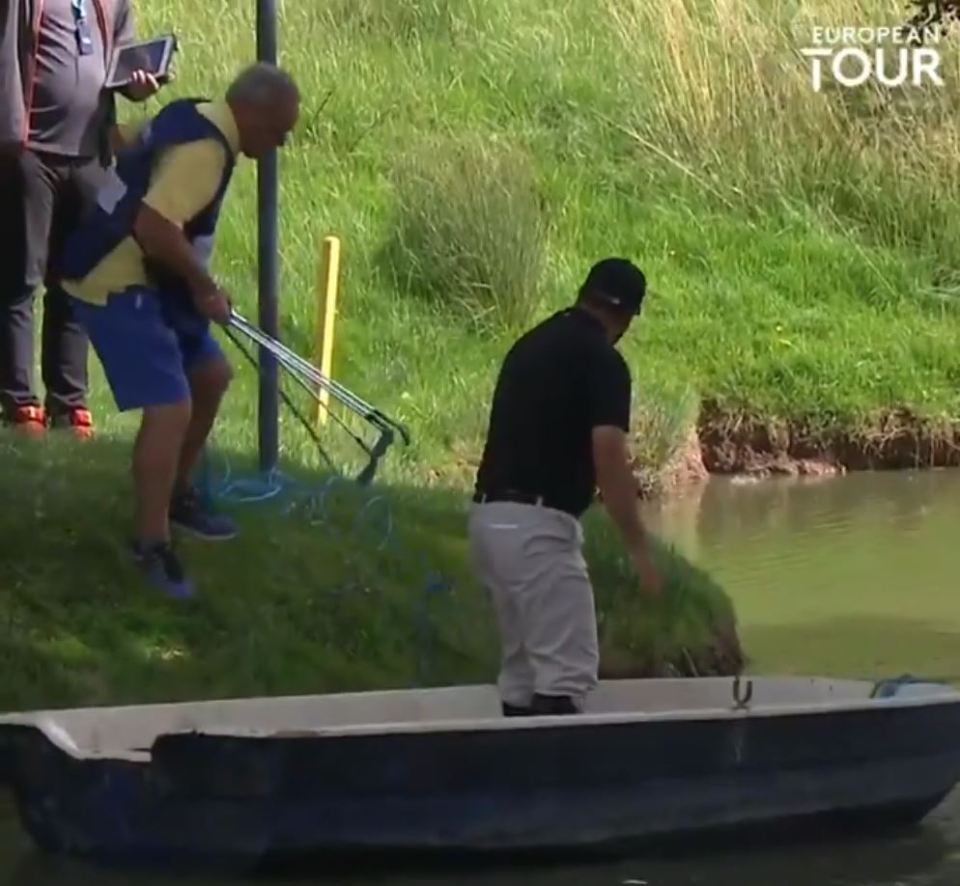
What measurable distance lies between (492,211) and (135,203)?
8.32m

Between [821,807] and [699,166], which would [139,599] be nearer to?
[821,807]

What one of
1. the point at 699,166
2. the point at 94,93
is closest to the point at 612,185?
the point at 699,166

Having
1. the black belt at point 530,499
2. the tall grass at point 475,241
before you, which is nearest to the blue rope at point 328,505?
the black belt at point 530,499

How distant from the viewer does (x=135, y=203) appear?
28.7 ft

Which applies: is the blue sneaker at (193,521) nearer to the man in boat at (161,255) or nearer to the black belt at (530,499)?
the man in boat at (161,255)

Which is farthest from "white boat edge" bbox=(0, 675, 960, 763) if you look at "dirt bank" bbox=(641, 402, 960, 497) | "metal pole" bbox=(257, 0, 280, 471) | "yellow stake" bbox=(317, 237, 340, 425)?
"dirt bank" bbox=(641, 402, 960, 497)

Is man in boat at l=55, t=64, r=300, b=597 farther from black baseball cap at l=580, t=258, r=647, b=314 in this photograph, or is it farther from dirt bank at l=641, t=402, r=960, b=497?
dirt bank at l=641, t=402, r=960, b=497

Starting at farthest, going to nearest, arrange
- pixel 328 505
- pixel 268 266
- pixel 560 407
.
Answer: pixel 268 266 → pixel 328 505 → pixel 560 407

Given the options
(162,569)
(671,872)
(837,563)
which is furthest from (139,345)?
(837,563)

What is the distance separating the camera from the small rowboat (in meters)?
7.39

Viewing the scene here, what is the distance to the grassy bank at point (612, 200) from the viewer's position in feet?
54.6

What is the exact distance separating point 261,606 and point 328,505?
3.17 ft

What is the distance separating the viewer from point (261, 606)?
9227 mm

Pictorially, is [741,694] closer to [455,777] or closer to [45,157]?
[455,777]
